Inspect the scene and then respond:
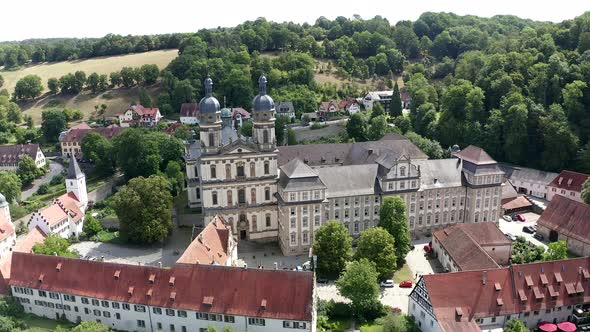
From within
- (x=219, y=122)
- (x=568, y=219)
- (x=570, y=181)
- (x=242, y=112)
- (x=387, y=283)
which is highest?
(x=219, y=122)

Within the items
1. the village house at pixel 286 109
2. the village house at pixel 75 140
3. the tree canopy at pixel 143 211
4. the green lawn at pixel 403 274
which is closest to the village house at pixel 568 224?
the green lawn at pixel 403 274

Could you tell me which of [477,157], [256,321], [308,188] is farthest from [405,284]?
[477,157]

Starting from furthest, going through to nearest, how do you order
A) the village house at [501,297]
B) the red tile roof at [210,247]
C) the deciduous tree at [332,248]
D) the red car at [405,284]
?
the deciduous tree at [332,248], the red car at [405,284], the red tile roof at [210,247], the village house at [501,297]

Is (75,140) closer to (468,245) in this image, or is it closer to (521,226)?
(468,245)

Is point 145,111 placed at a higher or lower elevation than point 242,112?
higher

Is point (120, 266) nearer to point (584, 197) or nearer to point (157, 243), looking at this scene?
point (157, 243)

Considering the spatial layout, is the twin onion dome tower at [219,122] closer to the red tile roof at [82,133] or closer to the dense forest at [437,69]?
the dense forest at [437,69]
